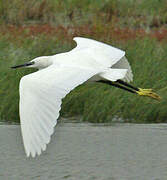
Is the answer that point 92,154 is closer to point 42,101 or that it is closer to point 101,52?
point 101,52

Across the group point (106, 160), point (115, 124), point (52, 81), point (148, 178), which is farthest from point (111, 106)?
point (52, 81)

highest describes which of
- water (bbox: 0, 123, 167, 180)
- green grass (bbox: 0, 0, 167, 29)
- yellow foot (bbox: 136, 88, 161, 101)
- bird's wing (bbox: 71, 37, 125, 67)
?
bird's wing (bbox: 71, 37, 125, 67)

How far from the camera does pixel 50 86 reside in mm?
7355

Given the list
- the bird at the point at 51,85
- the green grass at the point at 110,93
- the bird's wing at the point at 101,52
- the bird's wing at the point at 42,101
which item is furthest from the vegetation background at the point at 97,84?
the bird's wing at the point at 42,101

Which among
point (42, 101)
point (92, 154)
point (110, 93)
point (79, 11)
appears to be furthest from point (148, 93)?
point (79, 11)

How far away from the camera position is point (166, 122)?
33.5ft

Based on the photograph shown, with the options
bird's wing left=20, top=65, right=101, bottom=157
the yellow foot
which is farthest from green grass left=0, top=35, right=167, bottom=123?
bird's wing left=20, top=65, right=101, bottom=157

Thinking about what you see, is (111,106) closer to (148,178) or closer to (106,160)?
(106,160)

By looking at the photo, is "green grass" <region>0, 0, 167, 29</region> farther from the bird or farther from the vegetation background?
the bird

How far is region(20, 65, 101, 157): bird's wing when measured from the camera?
6.93 m

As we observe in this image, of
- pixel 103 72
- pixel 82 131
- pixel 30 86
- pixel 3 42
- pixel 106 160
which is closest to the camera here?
pixel 30 86

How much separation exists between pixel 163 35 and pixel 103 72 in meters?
4.12

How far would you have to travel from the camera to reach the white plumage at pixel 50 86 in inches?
274

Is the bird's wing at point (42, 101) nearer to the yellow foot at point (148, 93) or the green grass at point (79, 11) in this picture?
the yellow foot at point (148, 93)
